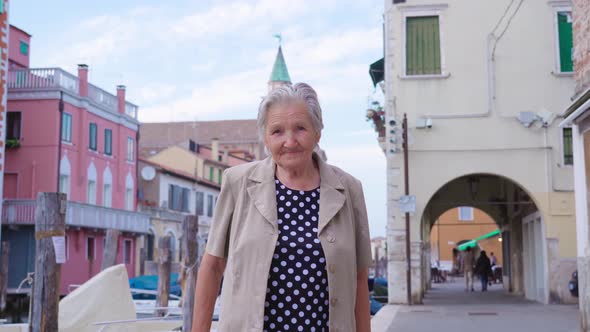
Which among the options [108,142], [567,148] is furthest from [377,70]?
[108,142]

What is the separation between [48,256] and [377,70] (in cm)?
1369

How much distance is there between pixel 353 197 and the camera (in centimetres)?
295

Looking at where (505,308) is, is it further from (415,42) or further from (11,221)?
(11,221)

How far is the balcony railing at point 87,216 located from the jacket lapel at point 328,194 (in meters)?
32.5

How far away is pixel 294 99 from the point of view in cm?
282

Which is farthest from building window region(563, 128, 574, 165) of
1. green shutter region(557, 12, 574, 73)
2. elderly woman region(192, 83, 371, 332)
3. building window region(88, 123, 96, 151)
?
building window region(88, 123, 96, 151)

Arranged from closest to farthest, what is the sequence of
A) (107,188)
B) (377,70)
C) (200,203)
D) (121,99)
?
(377,70) < (107,188) < (121,99) < (200,203)

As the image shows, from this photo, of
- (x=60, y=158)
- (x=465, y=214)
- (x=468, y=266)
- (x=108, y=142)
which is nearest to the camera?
(x=468, y=266)

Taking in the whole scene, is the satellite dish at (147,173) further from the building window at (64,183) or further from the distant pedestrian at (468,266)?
the distant pedestrian at (468,266)

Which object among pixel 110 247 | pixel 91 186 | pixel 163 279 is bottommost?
pixel 163 279

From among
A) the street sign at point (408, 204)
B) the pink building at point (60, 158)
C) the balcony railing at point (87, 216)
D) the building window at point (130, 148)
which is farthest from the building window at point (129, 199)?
the street sign at point (408, 204)

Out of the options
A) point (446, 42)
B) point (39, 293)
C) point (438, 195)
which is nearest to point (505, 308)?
point (446, 42)

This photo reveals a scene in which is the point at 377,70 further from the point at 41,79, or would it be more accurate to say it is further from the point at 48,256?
the point at 41,79

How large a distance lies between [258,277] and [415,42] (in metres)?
16.6
